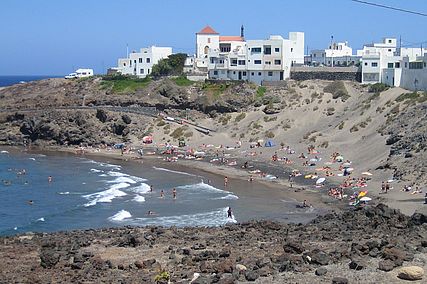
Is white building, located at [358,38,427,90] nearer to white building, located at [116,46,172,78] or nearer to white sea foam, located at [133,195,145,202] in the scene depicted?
white building, located at [116,46,172,78]

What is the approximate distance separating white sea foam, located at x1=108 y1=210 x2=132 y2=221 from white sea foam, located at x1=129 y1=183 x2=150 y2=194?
22.8ft

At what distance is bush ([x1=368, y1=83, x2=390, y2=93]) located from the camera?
66.0 metres

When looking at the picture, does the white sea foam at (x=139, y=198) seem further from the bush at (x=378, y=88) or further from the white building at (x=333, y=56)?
the white building at (x=333, y=56)

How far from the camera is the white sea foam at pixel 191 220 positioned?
38.3 meters

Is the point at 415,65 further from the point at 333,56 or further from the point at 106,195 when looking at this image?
the point at 106,195

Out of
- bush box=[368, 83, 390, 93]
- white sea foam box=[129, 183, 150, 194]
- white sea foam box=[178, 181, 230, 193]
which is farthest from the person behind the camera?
bush box=[368, 83, 390, 93]

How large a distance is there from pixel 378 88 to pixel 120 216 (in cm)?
3469

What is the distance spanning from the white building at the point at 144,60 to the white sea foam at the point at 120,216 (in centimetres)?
4914

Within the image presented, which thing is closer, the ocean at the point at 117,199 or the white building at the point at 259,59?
the ocean at the point at 117,199

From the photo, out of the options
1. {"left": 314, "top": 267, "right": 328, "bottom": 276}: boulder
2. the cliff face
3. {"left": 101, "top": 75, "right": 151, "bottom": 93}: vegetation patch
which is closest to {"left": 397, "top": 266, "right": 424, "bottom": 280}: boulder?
the cliff face

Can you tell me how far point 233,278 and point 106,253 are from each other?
25.5 feet

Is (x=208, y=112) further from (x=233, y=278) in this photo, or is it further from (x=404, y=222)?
(x=233, y=278)

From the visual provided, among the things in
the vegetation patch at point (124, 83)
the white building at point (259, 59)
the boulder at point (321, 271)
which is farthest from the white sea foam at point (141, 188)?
the vegetation patch at point (124, 83)

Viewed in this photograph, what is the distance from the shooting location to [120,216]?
41031 mm
